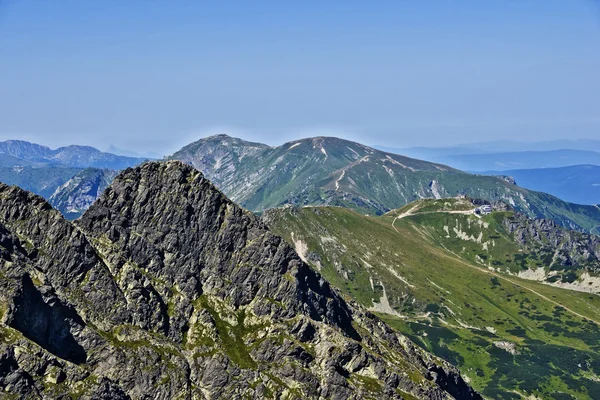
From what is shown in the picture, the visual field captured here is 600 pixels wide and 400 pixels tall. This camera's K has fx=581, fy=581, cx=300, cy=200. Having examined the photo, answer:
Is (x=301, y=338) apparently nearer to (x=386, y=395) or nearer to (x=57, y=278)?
(x=386, y=395)

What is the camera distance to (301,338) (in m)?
199

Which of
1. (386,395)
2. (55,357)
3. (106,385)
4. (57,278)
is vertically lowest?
(386,395)

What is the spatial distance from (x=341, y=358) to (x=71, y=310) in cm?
8790

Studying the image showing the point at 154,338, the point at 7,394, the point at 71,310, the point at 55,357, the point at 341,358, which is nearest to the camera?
the point at 7,394

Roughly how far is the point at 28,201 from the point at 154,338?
6064cm

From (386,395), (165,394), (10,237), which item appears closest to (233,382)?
(165,394)

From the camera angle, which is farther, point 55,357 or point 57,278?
point 57,278

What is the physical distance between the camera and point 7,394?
442 ft

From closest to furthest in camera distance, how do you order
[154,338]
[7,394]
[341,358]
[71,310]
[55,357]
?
[7,394], [55,357], [71,310], [154,338], [341,358]

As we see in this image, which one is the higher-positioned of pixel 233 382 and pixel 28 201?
pixel 28 201

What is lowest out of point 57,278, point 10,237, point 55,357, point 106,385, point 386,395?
point 386,395

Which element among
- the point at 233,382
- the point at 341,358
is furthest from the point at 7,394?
the point at 341,358

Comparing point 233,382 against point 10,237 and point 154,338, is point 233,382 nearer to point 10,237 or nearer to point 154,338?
point 154,338

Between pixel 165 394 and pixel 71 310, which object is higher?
pixel 71 310
